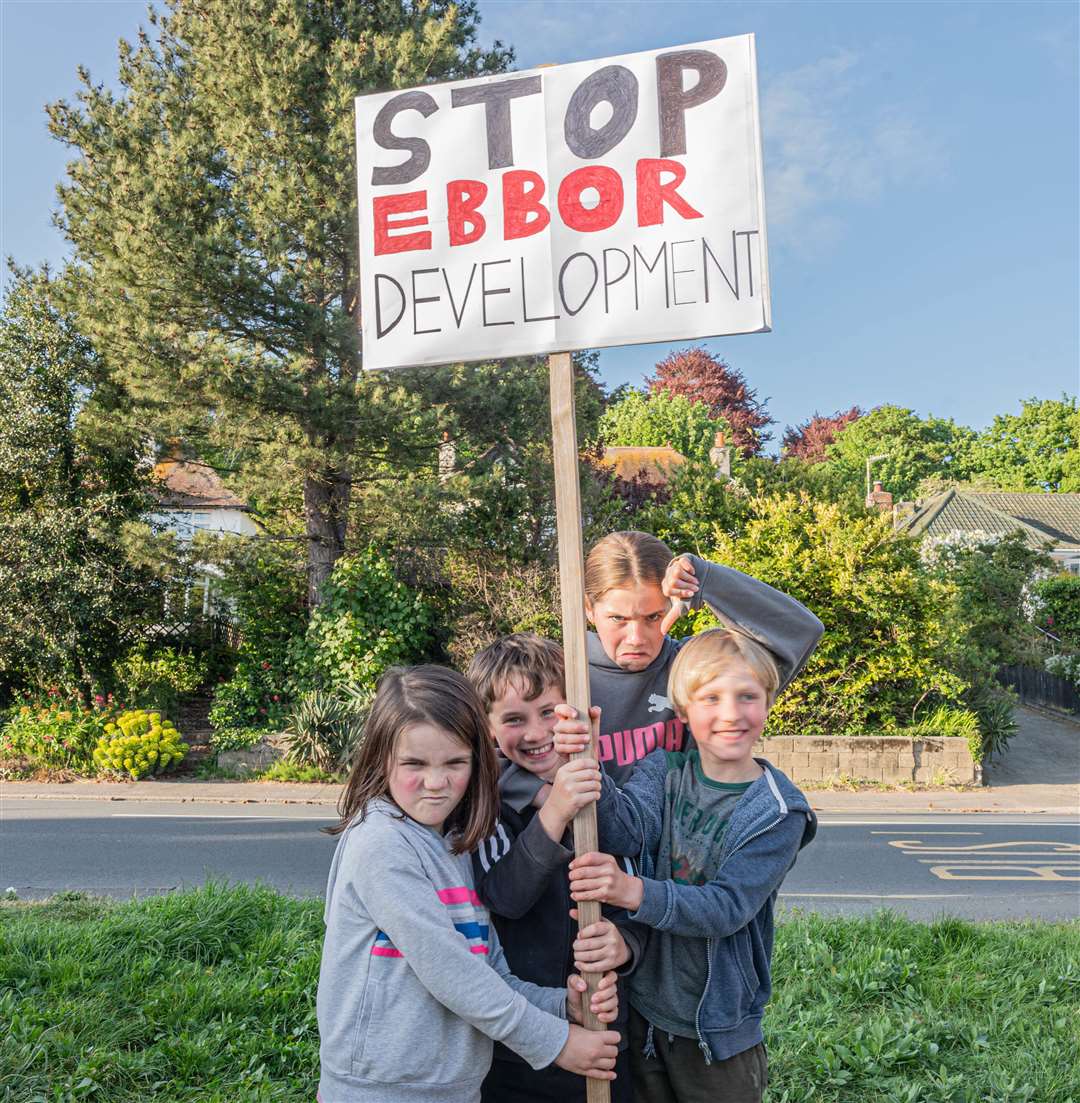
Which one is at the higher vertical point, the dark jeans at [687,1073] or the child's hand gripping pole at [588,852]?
the child's hand gripping pole at [588,852]

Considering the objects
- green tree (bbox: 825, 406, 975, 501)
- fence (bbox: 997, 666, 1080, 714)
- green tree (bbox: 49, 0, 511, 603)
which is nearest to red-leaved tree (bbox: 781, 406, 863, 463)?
green tree (bbox: 825, 406, 975, 501)

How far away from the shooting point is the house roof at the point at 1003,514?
35600 millimetres

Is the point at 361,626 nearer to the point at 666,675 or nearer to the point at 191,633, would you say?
the point at 191,633

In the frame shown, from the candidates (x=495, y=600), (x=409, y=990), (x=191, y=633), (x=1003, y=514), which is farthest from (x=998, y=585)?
(x=1003, y=514)

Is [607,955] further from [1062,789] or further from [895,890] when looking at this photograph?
[1062,789]

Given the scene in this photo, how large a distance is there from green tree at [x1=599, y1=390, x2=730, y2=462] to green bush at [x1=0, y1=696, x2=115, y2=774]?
28.4 metres

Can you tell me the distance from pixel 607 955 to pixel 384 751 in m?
0.62

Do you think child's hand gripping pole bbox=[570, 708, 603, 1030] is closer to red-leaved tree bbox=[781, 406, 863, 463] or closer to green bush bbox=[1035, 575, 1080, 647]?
green bush bbox=[1035, 575, 1080, 647]

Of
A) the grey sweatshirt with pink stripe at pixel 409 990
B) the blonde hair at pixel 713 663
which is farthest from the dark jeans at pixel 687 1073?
the blonde hair at pixel 713 663

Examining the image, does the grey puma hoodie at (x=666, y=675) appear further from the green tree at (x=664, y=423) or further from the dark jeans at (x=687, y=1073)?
the green tree at (x=664, y=423)

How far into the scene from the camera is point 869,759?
40.7 ft

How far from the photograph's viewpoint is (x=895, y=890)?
7.34m

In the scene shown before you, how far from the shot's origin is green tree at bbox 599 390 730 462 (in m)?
40.4

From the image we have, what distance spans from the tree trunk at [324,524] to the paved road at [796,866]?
4103mm
